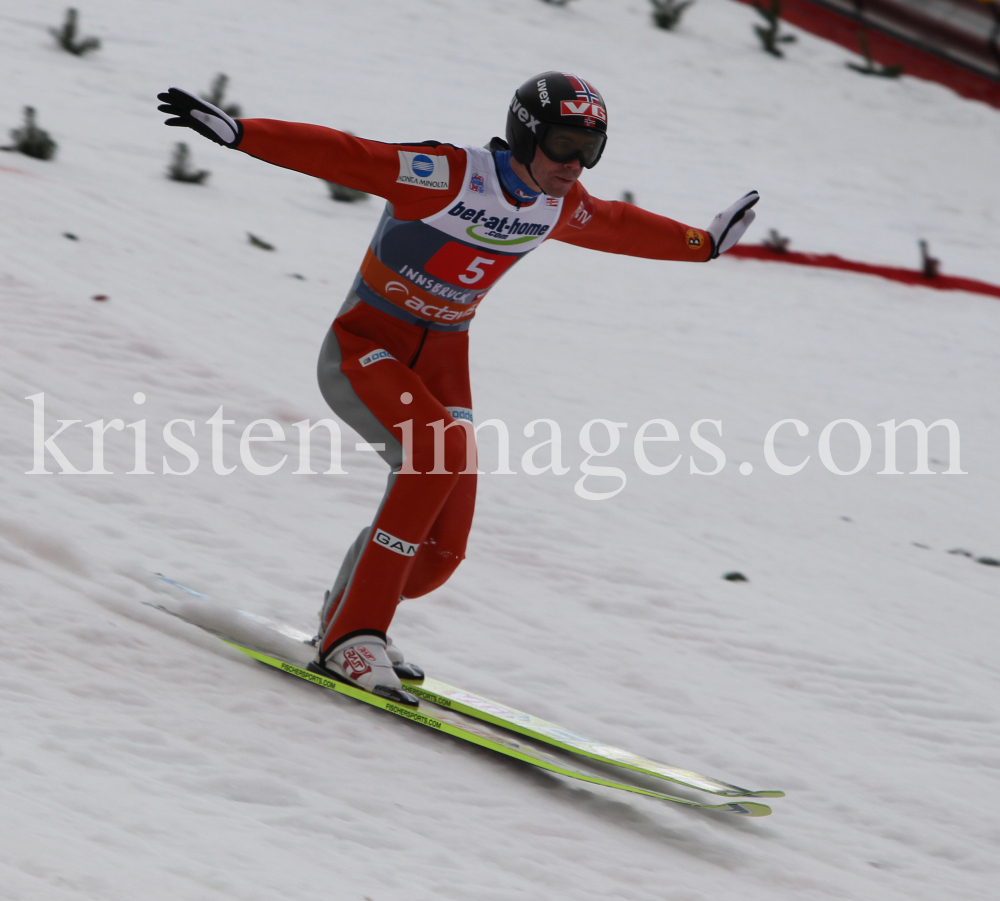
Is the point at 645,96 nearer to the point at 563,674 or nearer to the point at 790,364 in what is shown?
the point at 790,364

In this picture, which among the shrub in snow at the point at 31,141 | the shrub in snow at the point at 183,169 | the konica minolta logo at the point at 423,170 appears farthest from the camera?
the shrub in snow at the point at 183,169

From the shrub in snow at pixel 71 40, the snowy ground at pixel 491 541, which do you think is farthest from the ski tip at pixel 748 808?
the shrub in snow at pixel 71 40

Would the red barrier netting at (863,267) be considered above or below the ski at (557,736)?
above

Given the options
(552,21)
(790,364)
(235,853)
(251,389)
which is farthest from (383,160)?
(552,21)

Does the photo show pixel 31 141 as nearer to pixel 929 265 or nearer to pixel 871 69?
pixel 929 265

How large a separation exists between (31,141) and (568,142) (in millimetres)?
6338

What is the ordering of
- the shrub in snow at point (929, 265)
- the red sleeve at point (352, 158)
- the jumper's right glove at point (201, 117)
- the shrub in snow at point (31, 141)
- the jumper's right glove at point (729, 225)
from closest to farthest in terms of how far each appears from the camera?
the jumper's right glove at point (201, 117), the red sleeve at point (352, 158), the jumper's right glove at point (729, 225), the shrub in snow at point (31, 141), the shrub in snow at point (929, 265)

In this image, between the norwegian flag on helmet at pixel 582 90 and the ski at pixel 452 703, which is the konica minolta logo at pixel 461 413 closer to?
the ski at pixel 452 703

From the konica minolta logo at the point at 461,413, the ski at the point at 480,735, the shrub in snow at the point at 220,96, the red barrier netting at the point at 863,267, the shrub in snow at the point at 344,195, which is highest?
the red barrier netting at the point at 863,267

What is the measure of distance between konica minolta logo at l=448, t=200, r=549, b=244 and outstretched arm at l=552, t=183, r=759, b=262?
19 centimetres

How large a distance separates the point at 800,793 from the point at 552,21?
14.0 m

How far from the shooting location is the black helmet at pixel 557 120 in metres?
3.35

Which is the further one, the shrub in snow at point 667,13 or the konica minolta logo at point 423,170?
the shrub in snow at point 667,13

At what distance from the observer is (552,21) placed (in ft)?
52.4
